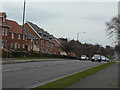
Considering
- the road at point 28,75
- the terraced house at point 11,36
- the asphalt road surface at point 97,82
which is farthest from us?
the terraced house at point 11,36

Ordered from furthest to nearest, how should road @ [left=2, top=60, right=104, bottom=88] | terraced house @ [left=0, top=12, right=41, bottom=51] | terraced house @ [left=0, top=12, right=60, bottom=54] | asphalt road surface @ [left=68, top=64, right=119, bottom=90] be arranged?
terraced house @ [left=0, top=12, right=60, bottom=54]
terraced house @ [left=0, top=12, right=41, bottom=51]
road @ [left=2, top=60, right=104, bottom=88]
asphalt road surface @ [left=68, top=64, right=119, bottom=90]

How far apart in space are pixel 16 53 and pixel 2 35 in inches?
446

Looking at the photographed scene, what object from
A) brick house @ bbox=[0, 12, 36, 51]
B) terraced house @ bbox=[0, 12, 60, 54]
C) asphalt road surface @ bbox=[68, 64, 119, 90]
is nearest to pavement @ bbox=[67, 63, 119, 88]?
asphalt road surface @ bbox=[68, 64, 119, 90]

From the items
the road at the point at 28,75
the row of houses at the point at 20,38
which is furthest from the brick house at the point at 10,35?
the road at the point at 28,75

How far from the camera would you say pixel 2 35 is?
50188mm

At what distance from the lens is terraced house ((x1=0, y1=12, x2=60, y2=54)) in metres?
50.8

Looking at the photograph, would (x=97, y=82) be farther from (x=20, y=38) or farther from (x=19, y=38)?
(x=20, y=38)

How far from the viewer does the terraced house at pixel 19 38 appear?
167ft

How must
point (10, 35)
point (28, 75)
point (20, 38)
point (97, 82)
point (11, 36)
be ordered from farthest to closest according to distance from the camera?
1. point (20, 38)
2. point (11, 36)
3. point (10, 35)
4. point (28, 75)
5. point (97, 82)

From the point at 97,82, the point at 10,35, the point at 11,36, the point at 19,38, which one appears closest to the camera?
the point at 97,82

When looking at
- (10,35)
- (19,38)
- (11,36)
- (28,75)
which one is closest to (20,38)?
(19,38)

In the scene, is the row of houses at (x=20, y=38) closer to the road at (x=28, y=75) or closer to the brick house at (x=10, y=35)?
the brick house at (x=10, y=35)

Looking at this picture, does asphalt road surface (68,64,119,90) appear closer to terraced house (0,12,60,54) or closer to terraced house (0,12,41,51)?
terraced house (0,12,60,54)

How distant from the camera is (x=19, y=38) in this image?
192ft
